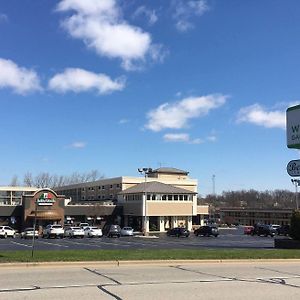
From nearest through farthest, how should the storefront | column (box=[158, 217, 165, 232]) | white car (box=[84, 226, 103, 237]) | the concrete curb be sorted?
1. the concrete curb
2. white car (box=[84, 226, 103, 237])
3. the storefront
4. column (box=[158, 217, 165, 232])

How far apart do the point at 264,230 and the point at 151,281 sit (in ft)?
193

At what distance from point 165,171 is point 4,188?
4962cm

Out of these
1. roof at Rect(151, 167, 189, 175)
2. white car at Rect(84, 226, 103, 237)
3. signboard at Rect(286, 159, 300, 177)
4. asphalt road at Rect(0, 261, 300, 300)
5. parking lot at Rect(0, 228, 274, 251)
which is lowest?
parking lot at Rect(0, 228, 274, 251)

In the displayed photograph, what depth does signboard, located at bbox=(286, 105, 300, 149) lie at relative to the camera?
94.7 ft

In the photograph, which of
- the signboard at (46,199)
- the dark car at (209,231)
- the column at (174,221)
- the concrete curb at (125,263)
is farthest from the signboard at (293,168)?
the column at (174,221)

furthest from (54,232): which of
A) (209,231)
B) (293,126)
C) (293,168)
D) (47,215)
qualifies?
(293,168)

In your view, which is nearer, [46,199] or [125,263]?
[125,263]

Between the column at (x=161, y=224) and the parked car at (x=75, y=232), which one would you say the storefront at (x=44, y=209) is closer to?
the parked car at (x=75, y=232)

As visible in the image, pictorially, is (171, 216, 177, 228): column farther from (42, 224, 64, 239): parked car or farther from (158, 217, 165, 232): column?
(42, 224, 64, 239): parked car

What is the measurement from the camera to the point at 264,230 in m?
69.2

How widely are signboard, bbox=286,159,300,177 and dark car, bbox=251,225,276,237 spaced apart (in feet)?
138

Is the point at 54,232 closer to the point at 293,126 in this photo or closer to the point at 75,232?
the point at 75,232

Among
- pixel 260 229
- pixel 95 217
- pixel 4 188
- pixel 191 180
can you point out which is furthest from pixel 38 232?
pixel 4 188

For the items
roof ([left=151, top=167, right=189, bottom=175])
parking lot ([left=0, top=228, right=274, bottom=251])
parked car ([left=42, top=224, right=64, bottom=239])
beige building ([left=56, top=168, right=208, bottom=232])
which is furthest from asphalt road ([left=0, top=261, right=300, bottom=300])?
roof ([left=151, top=167, right=189, bottom=175])
